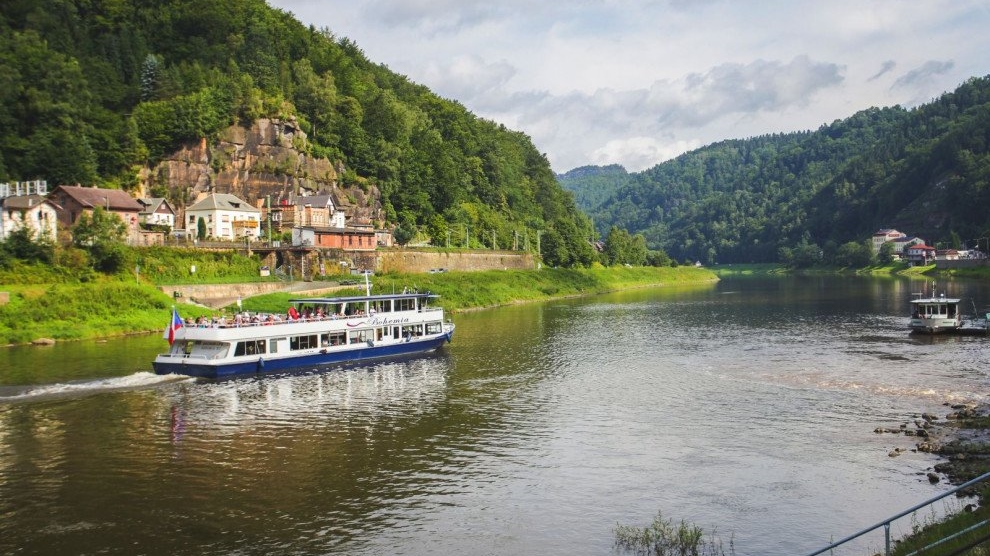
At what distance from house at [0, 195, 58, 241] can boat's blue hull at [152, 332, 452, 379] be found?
3791 centimetres

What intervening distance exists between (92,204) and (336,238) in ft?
101

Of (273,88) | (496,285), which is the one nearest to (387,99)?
(273,88)

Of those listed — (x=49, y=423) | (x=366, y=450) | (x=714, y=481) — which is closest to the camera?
→ (x=714, y=481)

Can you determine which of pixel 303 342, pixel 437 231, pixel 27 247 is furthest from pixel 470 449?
pixel 437 231

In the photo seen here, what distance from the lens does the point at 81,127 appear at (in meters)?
108

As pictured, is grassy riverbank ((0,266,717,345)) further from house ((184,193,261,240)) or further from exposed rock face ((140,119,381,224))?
exposed rock face ((140,119,381,224))

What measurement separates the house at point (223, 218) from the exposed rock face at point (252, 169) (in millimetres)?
3890

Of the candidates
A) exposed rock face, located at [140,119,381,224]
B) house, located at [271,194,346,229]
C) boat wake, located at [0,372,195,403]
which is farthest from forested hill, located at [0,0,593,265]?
boat wake, located at [0,372,195,403]

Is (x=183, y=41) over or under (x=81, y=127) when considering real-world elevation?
over

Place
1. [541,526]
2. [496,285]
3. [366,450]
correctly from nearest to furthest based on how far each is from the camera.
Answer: [541,526] < [366,450] < [496,285]

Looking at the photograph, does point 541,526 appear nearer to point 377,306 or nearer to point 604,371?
point 604,371

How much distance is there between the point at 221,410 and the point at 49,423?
28.7 feet

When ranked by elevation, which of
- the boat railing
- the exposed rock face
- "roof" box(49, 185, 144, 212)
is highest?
the exposed rock face

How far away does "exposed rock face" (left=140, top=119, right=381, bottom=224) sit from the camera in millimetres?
115188
